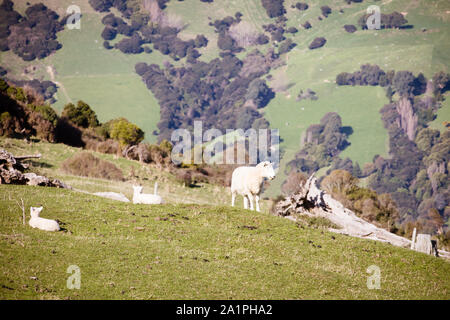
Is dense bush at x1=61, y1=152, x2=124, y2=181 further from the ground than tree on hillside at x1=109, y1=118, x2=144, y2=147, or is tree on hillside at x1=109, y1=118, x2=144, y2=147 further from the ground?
tree on hillside at x1=109, y1=118, x2=144, y2=147

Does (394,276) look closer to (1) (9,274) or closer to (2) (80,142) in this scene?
(1) (9,274)

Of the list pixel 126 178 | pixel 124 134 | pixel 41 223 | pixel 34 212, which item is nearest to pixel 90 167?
pixel 126 178

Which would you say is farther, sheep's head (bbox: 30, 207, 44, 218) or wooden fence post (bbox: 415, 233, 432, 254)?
wooden fence post (bbox: 415, 233, 432, 254)

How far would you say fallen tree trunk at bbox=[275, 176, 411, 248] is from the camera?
88.1ft

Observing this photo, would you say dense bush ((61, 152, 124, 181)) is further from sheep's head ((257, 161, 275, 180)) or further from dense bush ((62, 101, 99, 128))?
sheep's head ((257, 161, 275, 180))

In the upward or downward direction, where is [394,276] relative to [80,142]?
downward

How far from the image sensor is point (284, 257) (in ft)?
62.6

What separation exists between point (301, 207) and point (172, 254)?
11453 mm

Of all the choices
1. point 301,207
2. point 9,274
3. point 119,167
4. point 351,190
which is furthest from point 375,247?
point 351,190

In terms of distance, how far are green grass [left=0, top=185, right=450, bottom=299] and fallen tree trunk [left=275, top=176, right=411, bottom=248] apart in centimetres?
438

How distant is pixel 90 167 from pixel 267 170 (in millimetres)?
25474

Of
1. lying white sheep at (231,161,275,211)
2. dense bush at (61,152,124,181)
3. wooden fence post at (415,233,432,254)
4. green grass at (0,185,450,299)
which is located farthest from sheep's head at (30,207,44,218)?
dense bush at (61,152,124,181)

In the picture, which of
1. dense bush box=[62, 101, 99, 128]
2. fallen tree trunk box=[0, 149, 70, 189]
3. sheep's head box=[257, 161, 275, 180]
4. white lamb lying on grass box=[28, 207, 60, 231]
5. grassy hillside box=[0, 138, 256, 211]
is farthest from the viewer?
dense bush box=[62, 101, 99, 128]

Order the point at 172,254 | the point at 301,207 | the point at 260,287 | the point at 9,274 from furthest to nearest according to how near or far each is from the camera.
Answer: the point at 301,207
the point at 172,254
the point at 260,287
the point at 9,274
